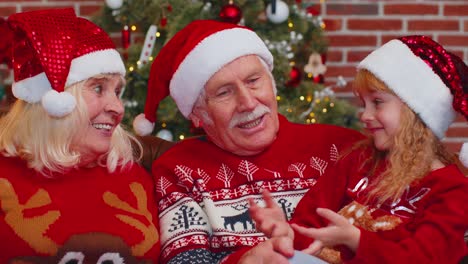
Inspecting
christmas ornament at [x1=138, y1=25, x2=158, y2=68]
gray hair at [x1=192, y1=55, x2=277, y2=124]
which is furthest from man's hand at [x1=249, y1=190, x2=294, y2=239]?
christmas ornament at [x1=138, y1=25, x2=158, y2=68]

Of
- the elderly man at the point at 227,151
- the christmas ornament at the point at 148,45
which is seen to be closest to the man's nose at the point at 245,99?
the elderly man at the point at 227,151

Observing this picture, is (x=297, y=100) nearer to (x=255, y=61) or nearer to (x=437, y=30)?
(x=437, y=30)

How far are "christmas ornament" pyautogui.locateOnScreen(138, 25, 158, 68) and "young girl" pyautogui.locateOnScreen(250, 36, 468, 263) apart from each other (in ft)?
4.44

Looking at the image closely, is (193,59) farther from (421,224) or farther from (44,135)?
(421,224)

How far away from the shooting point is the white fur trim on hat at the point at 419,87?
2131 millimetres

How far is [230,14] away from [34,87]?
126cm

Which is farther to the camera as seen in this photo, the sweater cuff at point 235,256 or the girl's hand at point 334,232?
the sweater cuff at point 235,256

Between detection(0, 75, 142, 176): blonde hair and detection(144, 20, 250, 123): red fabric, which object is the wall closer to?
detection(144, 20, 250, 123): red fabric

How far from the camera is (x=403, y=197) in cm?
207

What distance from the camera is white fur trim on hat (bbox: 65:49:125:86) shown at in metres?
2.21

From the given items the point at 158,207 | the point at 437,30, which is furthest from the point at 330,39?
the point at 158,207

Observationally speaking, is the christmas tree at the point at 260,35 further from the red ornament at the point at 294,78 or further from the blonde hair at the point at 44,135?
the blonde hair at the point at 44,135

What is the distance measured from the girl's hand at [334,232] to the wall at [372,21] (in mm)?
2191

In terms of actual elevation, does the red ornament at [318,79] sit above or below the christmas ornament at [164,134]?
above
